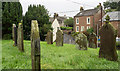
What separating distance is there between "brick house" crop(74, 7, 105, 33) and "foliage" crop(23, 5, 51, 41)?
14178 millimetres

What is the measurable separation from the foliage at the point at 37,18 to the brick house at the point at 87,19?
14178 millimetres

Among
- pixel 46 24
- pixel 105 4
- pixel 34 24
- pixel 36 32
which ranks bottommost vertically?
pixel 36 32

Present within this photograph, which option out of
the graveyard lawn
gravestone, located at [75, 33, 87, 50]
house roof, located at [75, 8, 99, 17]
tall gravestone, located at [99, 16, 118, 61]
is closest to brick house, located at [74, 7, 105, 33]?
house roof, located at [75, 8, 99, 17]

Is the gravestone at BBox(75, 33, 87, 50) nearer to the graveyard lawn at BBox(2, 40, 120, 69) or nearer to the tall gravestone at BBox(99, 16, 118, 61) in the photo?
the graveyard lawn at BBox(2, 40, 120, 69)

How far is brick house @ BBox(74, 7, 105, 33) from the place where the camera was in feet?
112

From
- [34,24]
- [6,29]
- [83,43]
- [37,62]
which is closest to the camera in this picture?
[37,62]

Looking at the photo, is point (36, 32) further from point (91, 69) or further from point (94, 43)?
point (94, 43)

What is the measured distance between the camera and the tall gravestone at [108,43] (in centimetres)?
662

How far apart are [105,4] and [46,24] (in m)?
37.1

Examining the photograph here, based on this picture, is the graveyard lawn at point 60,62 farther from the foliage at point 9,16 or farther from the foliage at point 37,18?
the foliage at point 37,18

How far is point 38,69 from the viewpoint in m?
4.27

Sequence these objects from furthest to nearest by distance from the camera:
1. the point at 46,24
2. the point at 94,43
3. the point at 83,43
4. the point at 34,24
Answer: the point at 46,24 < the point at 94,43 < the point at 83,43 < the point at 34,24

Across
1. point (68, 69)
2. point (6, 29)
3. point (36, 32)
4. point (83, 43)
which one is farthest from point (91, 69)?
point (6, 29)

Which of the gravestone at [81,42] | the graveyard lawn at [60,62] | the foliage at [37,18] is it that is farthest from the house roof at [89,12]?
the graveyard lawn at [60,62]
